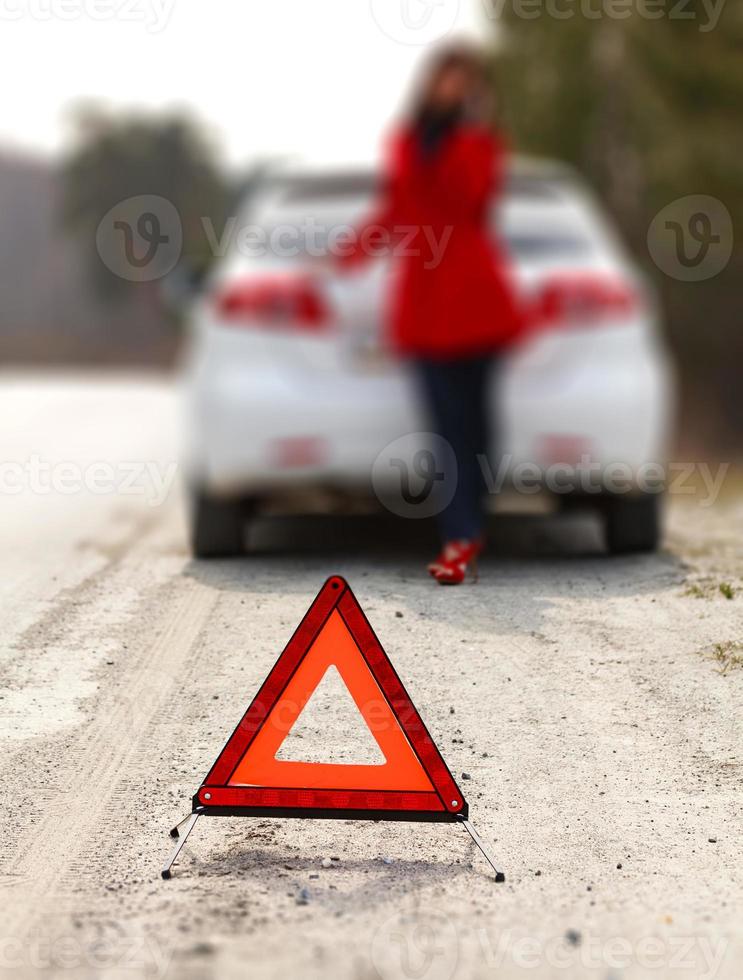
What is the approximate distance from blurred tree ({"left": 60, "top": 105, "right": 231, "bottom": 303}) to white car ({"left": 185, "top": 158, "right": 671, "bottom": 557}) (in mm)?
57056

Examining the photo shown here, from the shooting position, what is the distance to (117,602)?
6.39 m

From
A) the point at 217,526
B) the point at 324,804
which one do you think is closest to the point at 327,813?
the point at 324,804

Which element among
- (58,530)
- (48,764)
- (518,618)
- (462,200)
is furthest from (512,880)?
(58,530)

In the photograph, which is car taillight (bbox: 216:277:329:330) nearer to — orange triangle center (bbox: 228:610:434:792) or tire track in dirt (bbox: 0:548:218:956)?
tire track in dirt (bbox: 0:548:218:956)

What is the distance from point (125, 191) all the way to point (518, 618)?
197 feet

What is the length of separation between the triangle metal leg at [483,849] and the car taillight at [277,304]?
2.94m

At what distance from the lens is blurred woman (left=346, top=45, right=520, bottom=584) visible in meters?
6.13

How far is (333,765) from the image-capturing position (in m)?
3.91

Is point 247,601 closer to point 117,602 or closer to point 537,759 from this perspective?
point 117,602

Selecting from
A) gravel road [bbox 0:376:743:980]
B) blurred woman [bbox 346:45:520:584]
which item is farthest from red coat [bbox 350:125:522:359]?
gravel road [bbox 0:376:743:980]

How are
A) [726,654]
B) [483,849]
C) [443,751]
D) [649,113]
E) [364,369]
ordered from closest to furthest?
[483,849] → [443,751] → [726,654] → [364,369] → [649,113]

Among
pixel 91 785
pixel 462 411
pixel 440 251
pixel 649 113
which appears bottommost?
pixel 91 785

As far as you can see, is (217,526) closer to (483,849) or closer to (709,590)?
(709,590)

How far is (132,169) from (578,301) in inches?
2338
